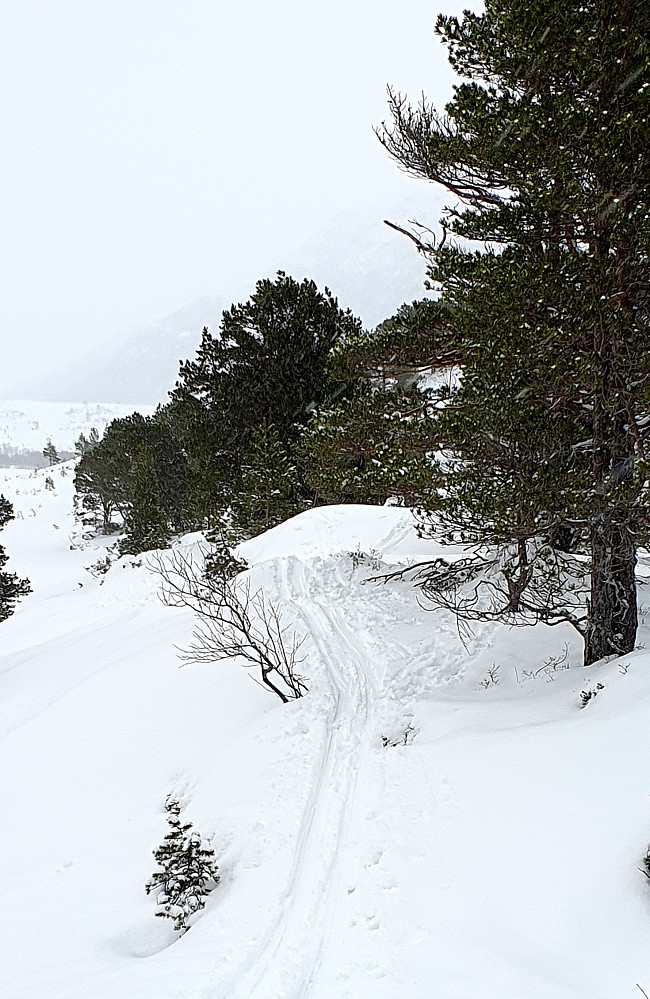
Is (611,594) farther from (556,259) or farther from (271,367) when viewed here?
(271,367)

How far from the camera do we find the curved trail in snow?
361cm

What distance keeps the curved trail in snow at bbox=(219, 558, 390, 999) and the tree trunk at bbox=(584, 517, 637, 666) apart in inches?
111

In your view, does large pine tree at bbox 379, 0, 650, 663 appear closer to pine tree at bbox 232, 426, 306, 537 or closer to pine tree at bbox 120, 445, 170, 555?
pine tree at bbox 232, 426, 306, 537

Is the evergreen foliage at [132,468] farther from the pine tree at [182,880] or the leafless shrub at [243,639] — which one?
the pine tree at [182,880]

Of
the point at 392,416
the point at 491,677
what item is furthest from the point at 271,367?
the point at 491,677

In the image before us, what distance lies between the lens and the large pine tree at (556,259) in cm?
514

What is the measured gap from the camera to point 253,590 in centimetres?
1198

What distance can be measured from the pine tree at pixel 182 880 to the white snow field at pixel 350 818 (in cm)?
11

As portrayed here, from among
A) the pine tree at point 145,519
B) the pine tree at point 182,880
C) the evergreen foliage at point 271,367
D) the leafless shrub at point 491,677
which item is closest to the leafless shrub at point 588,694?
the leafless shrub at point 491,677

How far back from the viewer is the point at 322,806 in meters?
5.40

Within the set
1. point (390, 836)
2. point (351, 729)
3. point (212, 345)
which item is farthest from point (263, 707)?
point (212, 345)

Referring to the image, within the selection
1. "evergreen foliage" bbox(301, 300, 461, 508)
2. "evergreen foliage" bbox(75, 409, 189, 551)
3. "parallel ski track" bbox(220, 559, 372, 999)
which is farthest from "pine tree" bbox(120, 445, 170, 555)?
"evergreen foliage" bbox(301, 300, 461, 508)

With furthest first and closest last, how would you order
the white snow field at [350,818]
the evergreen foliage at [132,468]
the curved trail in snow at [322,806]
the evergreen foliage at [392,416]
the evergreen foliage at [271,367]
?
1. the evergreen foliage at [132,468]
2. the evergreen foliage at [271,367]
3. the evergreen foliage at [392,416]
4. the curved trail in snow at [322,806]
5. the white snow field at [350,818]

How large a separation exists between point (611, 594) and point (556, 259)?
358 cm
